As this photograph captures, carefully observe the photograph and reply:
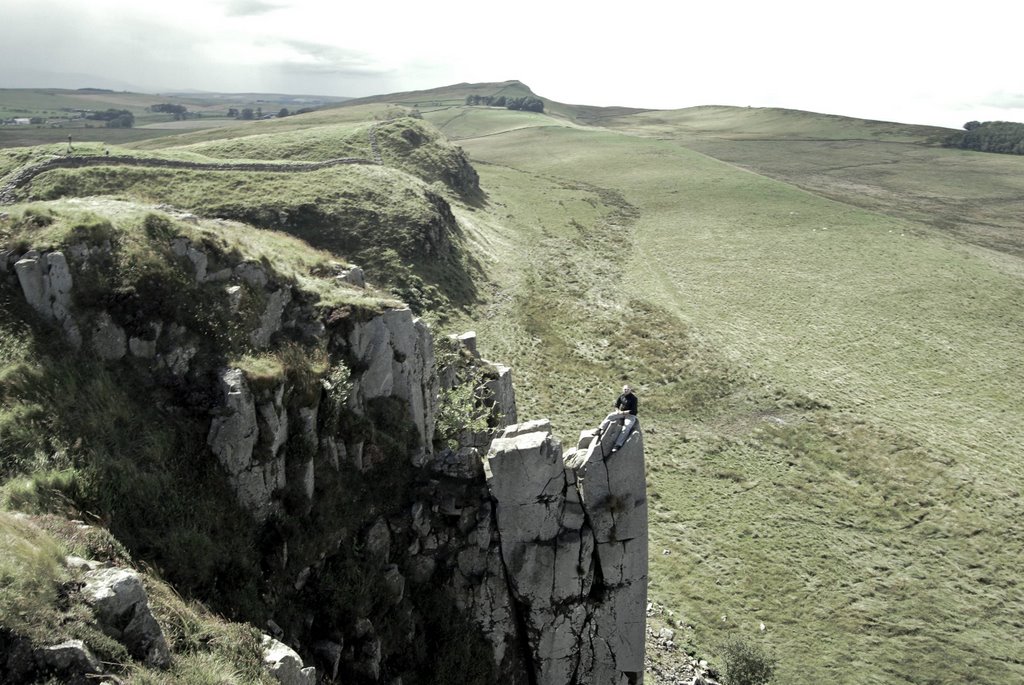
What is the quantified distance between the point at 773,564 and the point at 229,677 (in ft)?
107

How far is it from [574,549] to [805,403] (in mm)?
39908

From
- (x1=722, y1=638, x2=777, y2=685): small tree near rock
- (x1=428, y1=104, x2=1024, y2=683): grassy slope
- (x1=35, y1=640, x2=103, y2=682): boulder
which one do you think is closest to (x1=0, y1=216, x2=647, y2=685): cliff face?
(x1=35, y1=640, x2=103, y2=682): boulder

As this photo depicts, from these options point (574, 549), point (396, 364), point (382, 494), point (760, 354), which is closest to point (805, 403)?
point (760, 354)

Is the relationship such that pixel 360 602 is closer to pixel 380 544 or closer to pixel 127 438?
pixel 380 544

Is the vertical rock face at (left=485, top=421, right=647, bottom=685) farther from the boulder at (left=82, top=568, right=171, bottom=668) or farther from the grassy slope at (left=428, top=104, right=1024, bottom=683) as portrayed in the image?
the boulder at (left=82, top=568, right=171, bottom=668)

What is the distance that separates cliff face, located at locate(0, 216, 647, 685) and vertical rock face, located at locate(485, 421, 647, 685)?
0.19 feet

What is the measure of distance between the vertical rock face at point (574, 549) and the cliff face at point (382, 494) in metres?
0.06

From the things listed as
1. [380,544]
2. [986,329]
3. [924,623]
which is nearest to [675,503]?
[924,623]

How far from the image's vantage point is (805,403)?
53125mm

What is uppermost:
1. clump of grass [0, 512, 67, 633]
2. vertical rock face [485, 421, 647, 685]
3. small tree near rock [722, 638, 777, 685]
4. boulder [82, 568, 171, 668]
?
clump of grass [0, 512, 67, 633]

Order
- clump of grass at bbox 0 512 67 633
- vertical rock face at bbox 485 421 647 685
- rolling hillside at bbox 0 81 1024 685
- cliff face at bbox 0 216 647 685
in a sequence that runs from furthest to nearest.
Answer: rolling hillside at bbox 0 81 1024 685
vertical rock face at bbox 485 421 647 685
cliff face at bbox 0 216 647 685
clump of grass at bbox 0 512 67 633

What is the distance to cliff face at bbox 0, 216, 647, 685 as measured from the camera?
17859 millimetres

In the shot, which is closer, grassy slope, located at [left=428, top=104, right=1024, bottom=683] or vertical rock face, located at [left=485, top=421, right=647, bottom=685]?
vertical rock face, located at [left=485, top=421, right=647, bottom=685]

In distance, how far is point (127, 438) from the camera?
54.3ft
